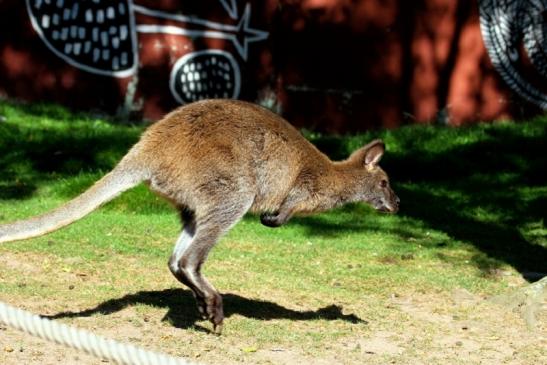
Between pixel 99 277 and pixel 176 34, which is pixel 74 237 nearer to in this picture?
pixel 99 277

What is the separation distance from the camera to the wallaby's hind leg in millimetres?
6352

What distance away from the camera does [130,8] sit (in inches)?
551

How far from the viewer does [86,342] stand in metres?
3.96

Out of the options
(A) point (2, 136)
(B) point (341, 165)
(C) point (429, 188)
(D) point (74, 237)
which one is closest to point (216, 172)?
(B) point (341, 165)

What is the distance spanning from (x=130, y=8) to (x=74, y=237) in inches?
230

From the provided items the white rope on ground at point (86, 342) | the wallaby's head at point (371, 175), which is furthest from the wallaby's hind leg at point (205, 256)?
the white rope on ground at point (86, 342)

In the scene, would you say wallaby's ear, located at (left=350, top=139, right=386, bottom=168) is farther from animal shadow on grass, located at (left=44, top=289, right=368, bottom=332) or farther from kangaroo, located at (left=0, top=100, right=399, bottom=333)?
animal shadow on grass, located at (left=44, top=289, right=368, bottom=332)

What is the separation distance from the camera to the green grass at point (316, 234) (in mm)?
7285

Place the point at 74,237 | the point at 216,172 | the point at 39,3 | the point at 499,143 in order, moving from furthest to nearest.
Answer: the point at 39,3 < the point at 499,143 < the point at 74,237 < the point at 216,172

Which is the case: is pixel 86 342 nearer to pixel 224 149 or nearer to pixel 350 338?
pixel 224 149

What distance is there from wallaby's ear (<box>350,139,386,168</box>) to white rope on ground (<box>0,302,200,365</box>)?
12.4 ft

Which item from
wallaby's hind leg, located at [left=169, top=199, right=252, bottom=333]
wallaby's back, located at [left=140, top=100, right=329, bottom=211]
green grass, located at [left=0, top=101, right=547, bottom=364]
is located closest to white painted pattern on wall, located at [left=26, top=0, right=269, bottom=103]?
green grass, located at [left=0, top=101, right=547, bottom=364]

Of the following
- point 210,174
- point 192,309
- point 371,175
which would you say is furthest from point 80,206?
point 371,175

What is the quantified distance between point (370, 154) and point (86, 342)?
3.94m
